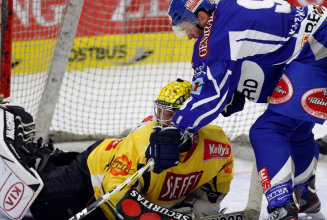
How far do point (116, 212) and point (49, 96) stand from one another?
65.2 inches

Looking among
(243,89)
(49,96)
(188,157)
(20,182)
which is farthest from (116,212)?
(49,96)

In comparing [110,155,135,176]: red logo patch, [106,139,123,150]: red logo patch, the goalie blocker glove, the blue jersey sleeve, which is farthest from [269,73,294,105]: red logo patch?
the goalie blocker glove

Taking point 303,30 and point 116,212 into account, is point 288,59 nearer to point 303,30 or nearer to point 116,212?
point 303,30

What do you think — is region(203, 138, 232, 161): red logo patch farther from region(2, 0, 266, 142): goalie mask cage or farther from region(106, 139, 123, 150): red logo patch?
region(2, 0, 266, 142): goalie mask cage

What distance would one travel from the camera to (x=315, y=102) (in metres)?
2.25

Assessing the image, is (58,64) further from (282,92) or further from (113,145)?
(282,92)

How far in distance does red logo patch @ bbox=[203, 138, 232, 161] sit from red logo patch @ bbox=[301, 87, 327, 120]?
0.49 metres

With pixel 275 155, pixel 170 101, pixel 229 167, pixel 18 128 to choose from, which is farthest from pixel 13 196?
pixel 275 155

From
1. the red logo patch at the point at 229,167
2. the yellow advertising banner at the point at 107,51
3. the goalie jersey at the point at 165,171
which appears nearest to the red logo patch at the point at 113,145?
the goalie jersey at the point at 165,171

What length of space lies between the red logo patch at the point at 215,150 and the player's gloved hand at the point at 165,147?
10.2 inches

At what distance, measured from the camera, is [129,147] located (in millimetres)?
2445

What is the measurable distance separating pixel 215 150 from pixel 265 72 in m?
0.45

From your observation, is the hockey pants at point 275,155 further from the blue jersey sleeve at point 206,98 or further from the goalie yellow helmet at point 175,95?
the goalie yellow helmet at point 175,95

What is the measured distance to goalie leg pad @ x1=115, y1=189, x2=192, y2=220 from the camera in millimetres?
2276
